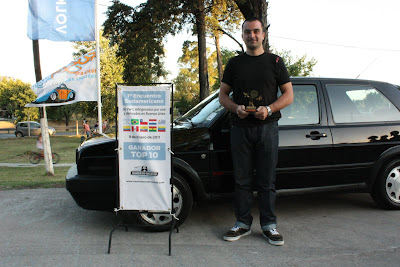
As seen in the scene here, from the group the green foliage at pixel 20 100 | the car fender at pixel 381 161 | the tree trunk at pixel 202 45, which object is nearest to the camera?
the car fender at pixel 381 161

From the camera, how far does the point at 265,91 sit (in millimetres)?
3555

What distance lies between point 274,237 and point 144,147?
1.62 metres

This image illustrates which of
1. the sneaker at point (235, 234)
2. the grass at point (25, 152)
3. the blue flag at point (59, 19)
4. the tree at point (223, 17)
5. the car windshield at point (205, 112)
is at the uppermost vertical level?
the tree at point (223, 17)

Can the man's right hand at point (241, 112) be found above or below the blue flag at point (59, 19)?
below

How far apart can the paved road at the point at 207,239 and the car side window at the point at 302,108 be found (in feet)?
4.04

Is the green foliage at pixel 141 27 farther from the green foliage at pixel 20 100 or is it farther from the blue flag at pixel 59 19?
the green foliage at pixel 20 100

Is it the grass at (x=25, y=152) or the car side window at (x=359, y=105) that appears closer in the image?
the car side window at (x=359, y=105)

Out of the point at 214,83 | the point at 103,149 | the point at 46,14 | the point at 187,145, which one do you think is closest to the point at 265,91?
the point at 187,145

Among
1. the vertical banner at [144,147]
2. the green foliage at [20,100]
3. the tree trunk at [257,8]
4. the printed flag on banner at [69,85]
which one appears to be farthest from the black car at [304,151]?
the green foliage at [20,100]

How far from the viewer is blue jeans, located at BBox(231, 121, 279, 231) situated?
3607mm

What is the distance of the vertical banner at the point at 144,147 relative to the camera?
138 inches

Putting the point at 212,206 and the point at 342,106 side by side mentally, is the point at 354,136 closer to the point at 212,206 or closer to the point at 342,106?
the point at 342,106

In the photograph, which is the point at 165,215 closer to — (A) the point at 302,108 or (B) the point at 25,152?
(A) the point at 302,108

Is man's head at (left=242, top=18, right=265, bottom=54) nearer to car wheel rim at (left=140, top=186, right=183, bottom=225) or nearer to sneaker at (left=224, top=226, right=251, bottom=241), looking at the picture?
car wheel rim at (left=140, top=186, right=183, bottom=225)
